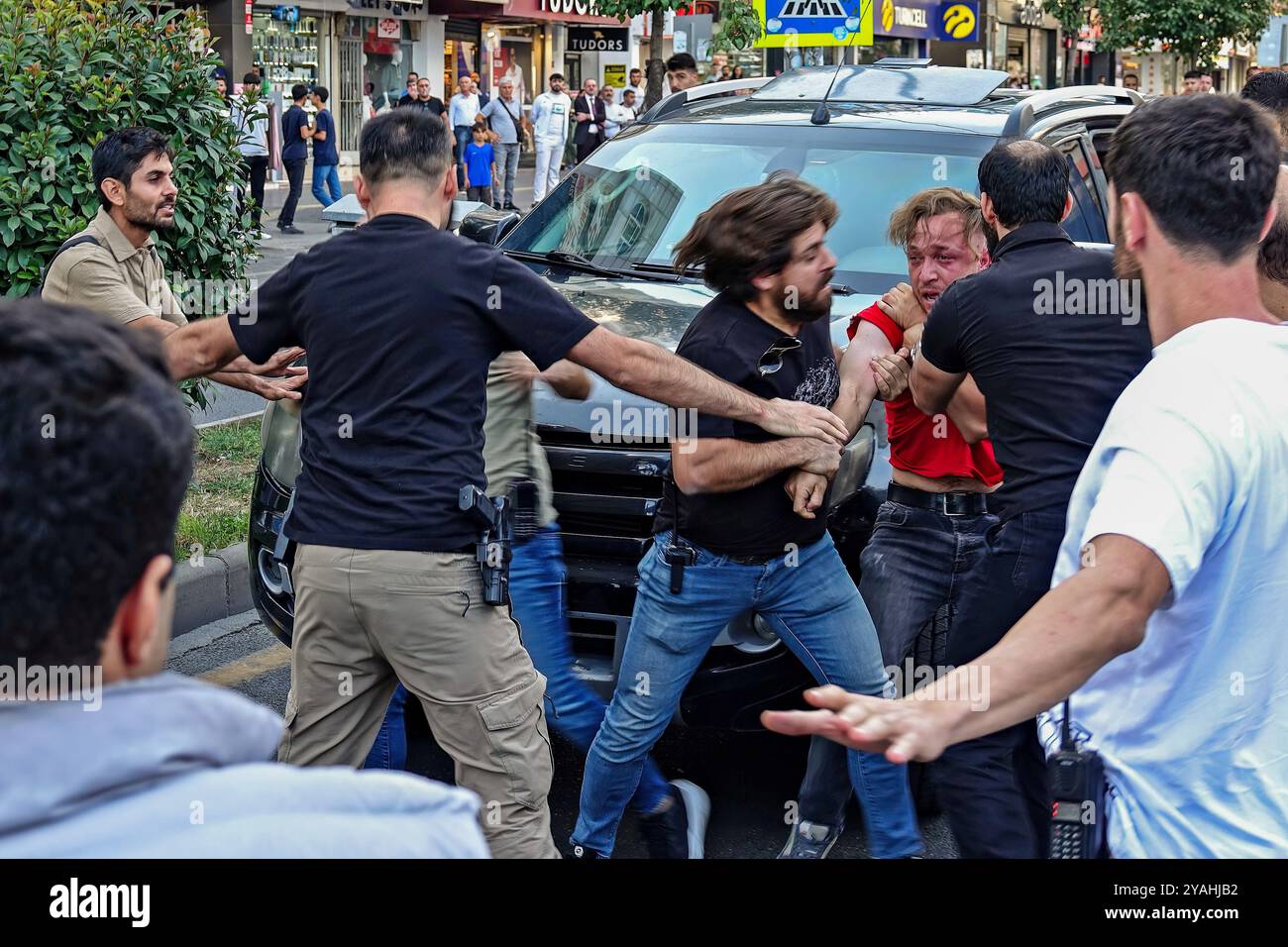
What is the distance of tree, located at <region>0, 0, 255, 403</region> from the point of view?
621 cm

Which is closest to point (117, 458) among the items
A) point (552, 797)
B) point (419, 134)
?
point (419, 134)

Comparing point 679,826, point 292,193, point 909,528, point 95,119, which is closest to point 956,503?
point 909,528

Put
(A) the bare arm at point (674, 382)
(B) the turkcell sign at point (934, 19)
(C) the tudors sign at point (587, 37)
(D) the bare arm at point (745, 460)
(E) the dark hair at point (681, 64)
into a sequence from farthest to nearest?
(C) the tudors sign at point (587, 37)
(B) the turkcell sign at point (934, 19)
(E) the dark hair at point (681, 64)
(D) the bare arm at point (745, 460)
(A) the bare arm at point (674, 382)

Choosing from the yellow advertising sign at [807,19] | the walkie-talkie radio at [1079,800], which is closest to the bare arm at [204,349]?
the walkie-talkie radio at [1079,800]

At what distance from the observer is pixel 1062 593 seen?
1.98m

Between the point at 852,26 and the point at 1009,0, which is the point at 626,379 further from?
the point at 1009,0

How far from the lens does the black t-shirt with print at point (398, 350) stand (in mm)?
3203

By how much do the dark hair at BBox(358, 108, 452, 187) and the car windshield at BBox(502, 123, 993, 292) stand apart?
80.0 inches

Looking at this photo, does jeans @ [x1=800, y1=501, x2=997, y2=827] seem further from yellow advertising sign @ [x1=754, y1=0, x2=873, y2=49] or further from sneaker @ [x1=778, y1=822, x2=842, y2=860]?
yellow advertising sign @ [x1=754, y1=0, x2=873, y2=49]

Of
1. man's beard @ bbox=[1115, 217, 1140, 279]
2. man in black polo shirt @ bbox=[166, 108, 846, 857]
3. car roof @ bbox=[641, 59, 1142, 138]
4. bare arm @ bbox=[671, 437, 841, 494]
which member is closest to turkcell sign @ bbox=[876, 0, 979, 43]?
car roof @ bbox=[641, 59, 1142, 138]

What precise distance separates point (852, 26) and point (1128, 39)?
23698 mm

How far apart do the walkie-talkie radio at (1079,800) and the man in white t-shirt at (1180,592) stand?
2 centimetres

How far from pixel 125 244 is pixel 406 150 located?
2.01 meters

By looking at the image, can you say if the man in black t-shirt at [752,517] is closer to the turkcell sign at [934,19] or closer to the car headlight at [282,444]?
the car headlight at [282,444]
